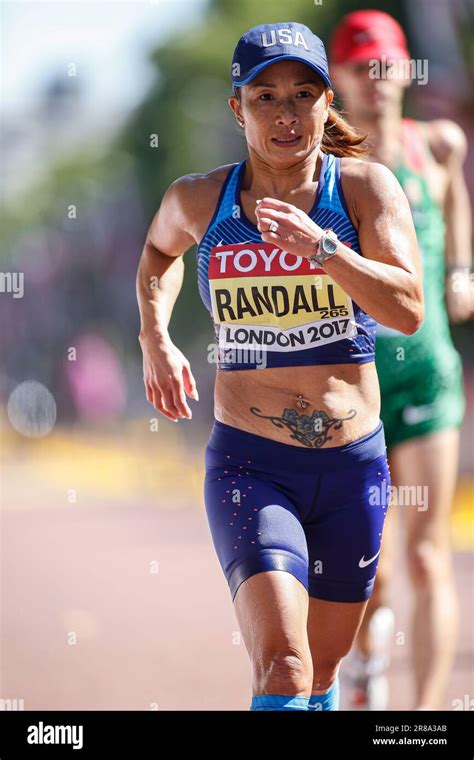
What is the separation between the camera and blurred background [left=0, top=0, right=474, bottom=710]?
684 cm

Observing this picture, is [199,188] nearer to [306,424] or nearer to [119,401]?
[306,424]

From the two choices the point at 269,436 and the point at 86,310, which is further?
the point at 86,310

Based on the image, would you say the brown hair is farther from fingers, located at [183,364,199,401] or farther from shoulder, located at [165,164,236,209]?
fingers, located at [183,364,199,401]

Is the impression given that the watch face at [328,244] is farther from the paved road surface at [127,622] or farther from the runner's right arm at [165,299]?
the paved road surface at [127,622]

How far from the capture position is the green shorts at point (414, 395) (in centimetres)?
532

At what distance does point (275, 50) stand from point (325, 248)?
62 cm

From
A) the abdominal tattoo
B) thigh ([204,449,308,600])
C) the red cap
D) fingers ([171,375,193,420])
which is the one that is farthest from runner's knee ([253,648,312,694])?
the red cap

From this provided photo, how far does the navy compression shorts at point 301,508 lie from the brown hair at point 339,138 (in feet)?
2.86

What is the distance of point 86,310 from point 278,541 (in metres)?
20.3
